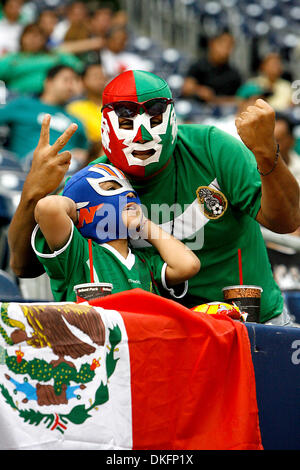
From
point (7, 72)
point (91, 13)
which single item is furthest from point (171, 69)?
point (7, 72)

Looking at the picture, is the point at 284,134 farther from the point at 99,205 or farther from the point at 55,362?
the point at 55,362

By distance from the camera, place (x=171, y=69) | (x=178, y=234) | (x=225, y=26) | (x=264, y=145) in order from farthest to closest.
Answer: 1. (x=225, y=26)
2. (x=171, y=69)
3. (x=178, y=234)
4. (x=264, y=145)

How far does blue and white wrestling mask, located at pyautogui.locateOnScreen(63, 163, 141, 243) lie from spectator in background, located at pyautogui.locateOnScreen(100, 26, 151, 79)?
723cm

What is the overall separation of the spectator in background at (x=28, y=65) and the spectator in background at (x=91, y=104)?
1.71 ft

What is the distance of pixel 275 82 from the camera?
10984 millimetres

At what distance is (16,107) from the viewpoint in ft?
22.1

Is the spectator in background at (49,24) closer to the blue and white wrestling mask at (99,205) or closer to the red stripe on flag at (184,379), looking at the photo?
the blue and white wrestling mask at (99,205)

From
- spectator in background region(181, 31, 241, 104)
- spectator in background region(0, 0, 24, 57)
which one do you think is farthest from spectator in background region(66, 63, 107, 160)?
spectator in background region(181, 31, 241, 104)

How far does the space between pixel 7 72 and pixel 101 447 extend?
6.67 metres

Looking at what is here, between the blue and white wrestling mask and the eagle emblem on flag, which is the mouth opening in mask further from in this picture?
the eagle emblem on flag

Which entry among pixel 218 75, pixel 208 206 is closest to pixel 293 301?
pixel 208 206

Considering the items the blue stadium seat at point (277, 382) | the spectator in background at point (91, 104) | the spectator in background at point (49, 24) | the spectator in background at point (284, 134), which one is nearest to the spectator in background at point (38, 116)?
the spectator in background at point (91, 104)

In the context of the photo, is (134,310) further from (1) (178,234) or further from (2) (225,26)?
(2) (225,26)

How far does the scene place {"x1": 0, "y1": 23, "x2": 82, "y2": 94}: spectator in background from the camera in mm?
8062
